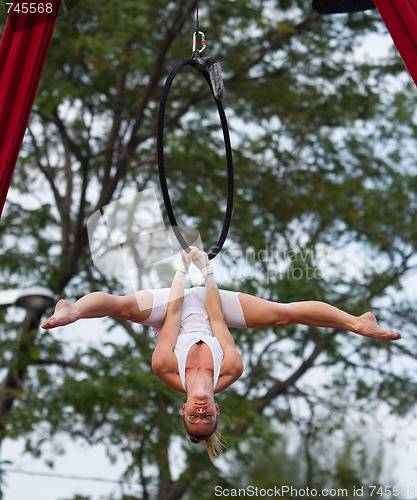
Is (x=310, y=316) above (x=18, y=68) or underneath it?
underneath

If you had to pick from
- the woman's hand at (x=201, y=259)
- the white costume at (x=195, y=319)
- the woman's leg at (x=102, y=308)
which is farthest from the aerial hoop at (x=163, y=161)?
the woman's leg at (x=102, y=308)

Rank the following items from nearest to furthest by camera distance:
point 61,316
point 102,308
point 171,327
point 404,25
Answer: point 61,316, point 102,308, point 404,25, point 171,327

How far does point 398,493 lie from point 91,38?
19.9 ft

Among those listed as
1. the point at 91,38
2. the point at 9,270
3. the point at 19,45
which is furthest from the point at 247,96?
the point at 19,45

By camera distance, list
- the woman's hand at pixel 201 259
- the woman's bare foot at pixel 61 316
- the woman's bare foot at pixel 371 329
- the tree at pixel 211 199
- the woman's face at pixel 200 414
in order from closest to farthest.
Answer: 1. the woman's bare foot at pixel 61 316
2. the woman's face at pixel 200 414
3. the woman's bare foot at pixel 371 329
4. the woman's hand at pixel 201 259
5. the tree at pixel 211 199

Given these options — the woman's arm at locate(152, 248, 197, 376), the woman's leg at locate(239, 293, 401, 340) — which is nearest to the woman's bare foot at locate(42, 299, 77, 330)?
the woman's arm at locate(152, 248, 197, 376)

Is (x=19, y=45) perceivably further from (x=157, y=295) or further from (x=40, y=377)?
(x=40, y=377)

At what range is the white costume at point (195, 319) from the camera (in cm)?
359

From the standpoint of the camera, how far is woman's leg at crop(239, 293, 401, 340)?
144 inches

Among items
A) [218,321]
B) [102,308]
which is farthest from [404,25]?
[102,308]

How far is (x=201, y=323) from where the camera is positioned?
148 inches

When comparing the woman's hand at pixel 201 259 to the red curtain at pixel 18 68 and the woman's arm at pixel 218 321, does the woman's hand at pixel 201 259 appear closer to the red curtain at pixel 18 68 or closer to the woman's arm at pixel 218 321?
the woman's arm at pixel 218 321

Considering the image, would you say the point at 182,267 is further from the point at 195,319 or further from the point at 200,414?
the point at 200,414

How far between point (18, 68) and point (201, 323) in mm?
1536
